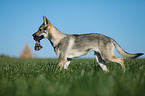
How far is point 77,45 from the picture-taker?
18.6 ft

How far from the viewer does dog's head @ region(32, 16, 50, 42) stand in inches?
229

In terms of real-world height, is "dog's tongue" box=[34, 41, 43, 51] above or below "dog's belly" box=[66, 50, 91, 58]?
above

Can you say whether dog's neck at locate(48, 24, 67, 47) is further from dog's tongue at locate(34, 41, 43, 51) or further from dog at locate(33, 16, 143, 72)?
dog's tongue at locate(34, 41, 43, 51)

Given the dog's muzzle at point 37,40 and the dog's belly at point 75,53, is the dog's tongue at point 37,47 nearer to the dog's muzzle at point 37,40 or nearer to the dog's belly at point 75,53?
the dog's muzzle at point 37,40

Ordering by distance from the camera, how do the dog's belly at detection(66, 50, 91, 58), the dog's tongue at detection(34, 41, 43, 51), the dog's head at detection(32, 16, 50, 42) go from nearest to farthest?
the dog's belly at detection(66, 50, 91, 58)
the dog's head at detection(32, 16, 50, 42)
the dog's tongue at detection(34, 41, 43, 51)

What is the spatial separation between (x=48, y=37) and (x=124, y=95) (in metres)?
4.26

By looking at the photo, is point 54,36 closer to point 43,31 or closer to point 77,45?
point 43,31

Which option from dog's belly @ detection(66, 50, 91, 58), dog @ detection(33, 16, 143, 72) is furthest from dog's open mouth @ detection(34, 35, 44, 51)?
dog's belly @ detection(66, 50, 91, 58)

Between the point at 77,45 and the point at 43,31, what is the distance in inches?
60.9

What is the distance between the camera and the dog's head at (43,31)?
5828 mm

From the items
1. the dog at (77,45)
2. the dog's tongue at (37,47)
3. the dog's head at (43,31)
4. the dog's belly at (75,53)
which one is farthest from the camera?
the dog's tongue at (37,47)

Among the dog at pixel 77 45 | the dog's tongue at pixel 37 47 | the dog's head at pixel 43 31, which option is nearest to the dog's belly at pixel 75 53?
the dog at pixel 77 45

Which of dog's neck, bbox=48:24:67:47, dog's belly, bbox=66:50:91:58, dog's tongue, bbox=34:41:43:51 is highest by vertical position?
dog's neck, bbox=48:24:67:47

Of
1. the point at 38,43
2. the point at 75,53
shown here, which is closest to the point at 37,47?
the point at 38,43
